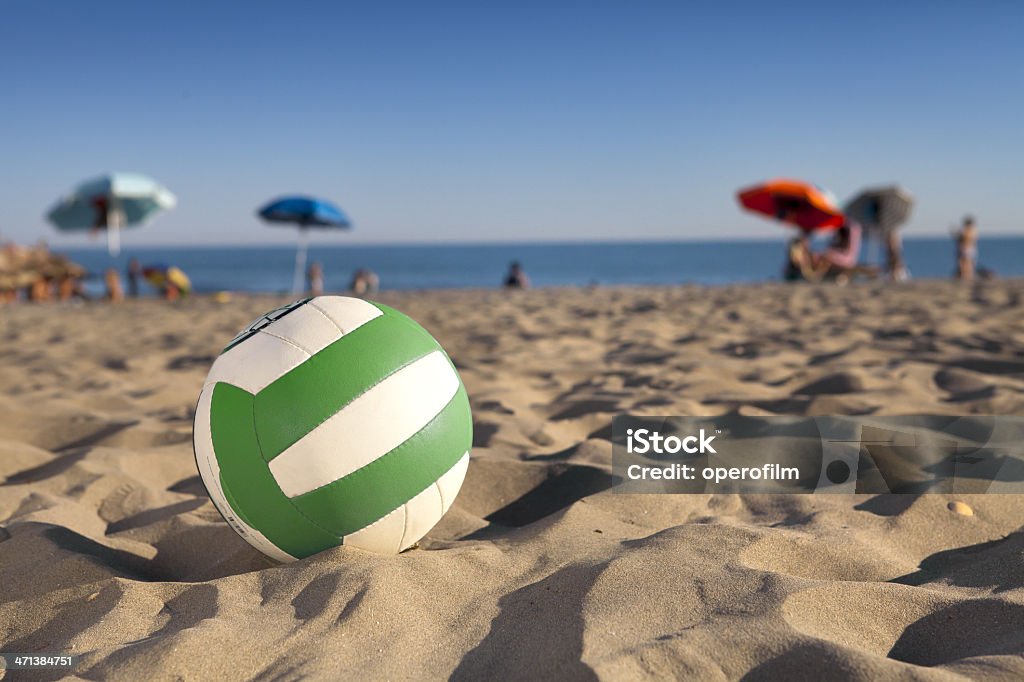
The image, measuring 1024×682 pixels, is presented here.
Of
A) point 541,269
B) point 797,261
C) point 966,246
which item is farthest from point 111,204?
point 541,269

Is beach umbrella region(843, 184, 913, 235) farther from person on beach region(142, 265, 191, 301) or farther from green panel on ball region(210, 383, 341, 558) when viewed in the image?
green panel on ball region(210, 383, 341, 558)

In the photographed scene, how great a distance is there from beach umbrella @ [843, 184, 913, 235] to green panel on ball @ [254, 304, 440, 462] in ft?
60.5

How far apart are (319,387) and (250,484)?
38cm

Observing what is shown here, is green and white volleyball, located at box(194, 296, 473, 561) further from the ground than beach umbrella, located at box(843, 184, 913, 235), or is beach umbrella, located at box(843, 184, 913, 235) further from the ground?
beach umbrella, located at box(843, 184, 913, 235)

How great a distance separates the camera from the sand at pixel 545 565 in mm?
1962

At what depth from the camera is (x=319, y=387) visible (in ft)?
7.92

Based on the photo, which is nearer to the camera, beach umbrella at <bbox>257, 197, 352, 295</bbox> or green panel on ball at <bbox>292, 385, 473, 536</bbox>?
green panel on ball at <bbox>292, 385, 473, 536</bbox>

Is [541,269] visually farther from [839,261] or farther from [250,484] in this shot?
[250,484]

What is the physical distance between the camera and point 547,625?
2.11 meters

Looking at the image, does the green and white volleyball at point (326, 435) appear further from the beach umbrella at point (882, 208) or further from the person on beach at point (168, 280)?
the beach umbrella at point (882, 208)

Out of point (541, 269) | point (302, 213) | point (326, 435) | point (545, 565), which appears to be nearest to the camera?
point (326, 435)

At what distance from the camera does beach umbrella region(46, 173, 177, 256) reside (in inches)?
647

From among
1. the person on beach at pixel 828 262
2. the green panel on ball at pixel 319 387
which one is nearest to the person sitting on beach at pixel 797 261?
the person on beach at pixel 828 262

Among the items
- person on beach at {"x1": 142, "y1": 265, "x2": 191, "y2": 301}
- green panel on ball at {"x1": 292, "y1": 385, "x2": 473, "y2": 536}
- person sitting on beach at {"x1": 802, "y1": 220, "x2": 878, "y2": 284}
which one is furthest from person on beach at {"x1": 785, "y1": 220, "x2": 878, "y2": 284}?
green panel on ball at {"x1": 292, "y1": 385, "x2": 473, "y2": 536}
